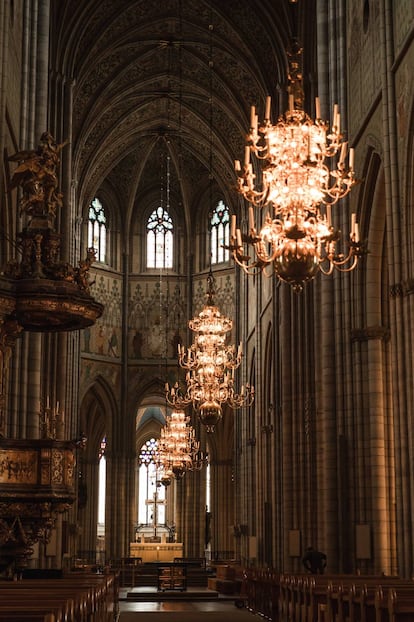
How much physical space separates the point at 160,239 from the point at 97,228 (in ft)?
9.23

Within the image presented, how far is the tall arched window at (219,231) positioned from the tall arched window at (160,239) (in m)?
1.97

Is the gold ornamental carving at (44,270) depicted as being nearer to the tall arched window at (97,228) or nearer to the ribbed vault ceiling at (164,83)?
the ribbed vault ceiling at (164,83)

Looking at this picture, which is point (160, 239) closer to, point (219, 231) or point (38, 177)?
point (219, 231)

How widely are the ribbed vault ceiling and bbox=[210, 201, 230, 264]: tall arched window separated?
3.39 ft

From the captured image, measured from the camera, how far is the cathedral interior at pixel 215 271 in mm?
15484

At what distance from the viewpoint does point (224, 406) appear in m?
42.3

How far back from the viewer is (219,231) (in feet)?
141

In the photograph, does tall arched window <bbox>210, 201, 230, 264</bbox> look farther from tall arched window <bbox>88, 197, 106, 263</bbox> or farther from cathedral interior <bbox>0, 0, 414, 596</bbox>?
tall arched window <bbox>88, 197, 106, 263</bbox>

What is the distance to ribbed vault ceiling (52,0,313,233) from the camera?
1219 inches

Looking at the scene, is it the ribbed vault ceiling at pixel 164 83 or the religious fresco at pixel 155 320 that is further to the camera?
the religious fresco at pixel 155 320

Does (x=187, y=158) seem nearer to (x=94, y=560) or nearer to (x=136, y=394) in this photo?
(x=136, y=394)

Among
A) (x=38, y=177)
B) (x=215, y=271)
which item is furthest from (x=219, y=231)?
(x=38, y=177)

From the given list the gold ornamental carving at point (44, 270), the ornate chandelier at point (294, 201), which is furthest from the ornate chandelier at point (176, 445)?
the ornate chandelier at point (294, 201)

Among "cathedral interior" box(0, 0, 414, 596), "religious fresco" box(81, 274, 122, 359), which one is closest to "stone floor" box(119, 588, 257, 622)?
"cathedral interior" box(0, 0, 414, 596)
